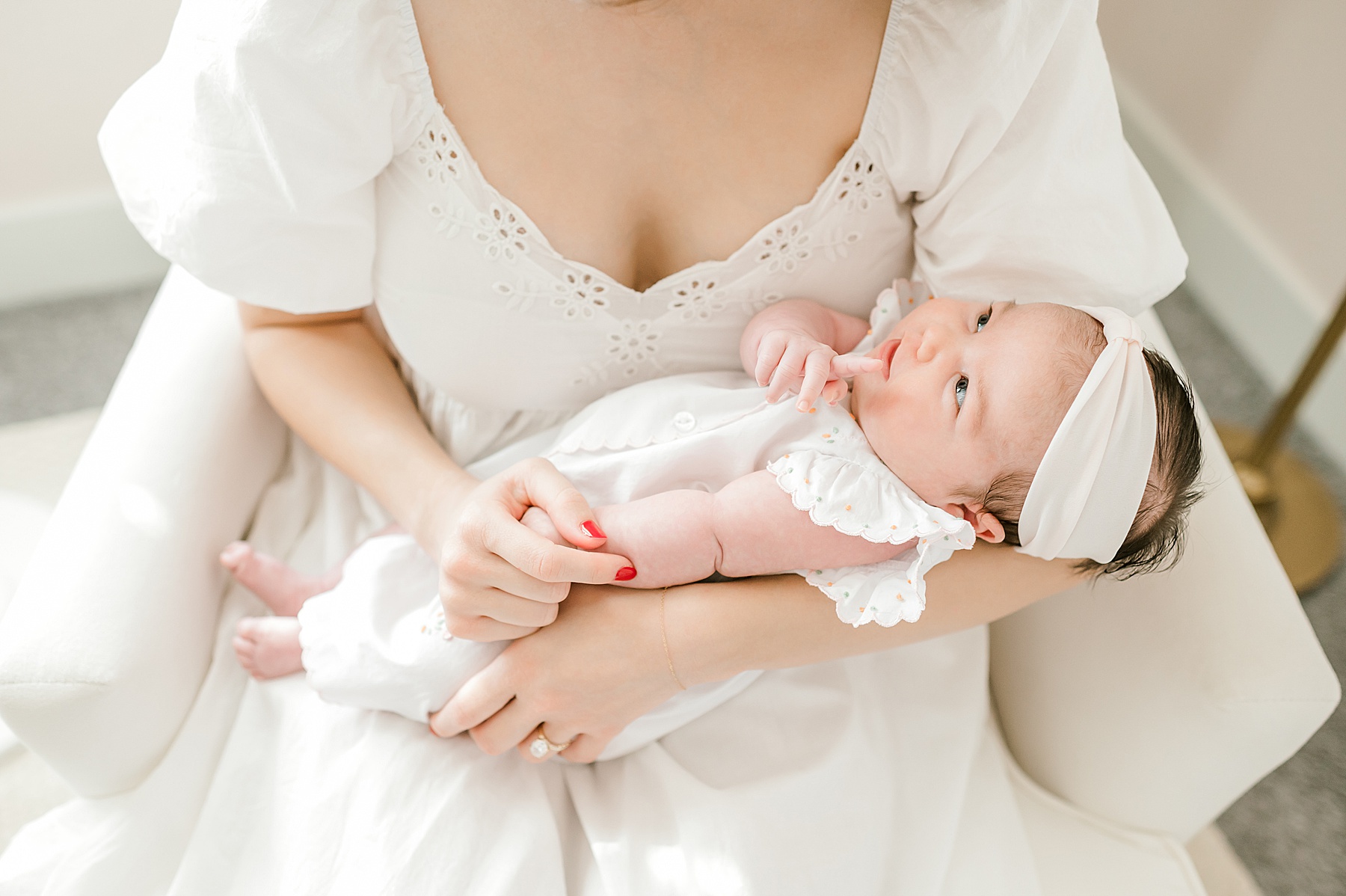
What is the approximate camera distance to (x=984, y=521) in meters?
0.91

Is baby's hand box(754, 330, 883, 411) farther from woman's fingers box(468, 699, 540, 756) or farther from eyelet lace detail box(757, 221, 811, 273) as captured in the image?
woman's fingers box(468, 699, 540, 756)

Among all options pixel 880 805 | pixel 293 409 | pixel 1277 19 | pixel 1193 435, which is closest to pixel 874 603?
pixel 880 805

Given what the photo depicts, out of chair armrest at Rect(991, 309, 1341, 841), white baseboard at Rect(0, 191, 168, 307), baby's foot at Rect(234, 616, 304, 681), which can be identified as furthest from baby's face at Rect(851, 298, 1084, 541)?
white baseboard at Rect(0, 191, 168, 307)

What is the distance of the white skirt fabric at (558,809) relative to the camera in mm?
860

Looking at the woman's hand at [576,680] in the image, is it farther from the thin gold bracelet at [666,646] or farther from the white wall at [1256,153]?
the white wall at [1256,153]

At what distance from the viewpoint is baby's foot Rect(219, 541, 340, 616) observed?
103 cm

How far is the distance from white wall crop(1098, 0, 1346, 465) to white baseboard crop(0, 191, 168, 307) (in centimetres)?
257

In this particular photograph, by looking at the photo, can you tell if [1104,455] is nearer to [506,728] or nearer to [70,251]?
[506,728]

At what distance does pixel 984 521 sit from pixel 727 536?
0.83ft

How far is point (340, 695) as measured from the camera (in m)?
0.92

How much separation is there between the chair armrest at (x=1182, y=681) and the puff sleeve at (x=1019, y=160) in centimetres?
27

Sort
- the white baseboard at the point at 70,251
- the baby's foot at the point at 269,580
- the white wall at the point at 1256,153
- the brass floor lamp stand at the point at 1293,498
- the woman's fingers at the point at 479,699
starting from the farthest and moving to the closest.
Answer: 1. the white baseboard at the point at 70,251
2. the white wall at the point at 1256,153
3. the brass floor lamp stand at the point at 1293,498
4. the baby's foot at the point at 269,580
5. the woman's fingers at the point at 479,699

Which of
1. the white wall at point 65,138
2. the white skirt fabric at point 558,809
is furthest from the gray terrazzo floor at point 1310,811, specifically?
the white wall at point 65,138

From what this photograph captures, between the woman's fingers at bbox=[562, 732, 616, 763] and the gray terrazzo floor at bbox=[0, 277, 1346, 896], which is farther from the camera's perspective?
the gray terrazzo floor at bbox=[0, 277, 1346, 896]
